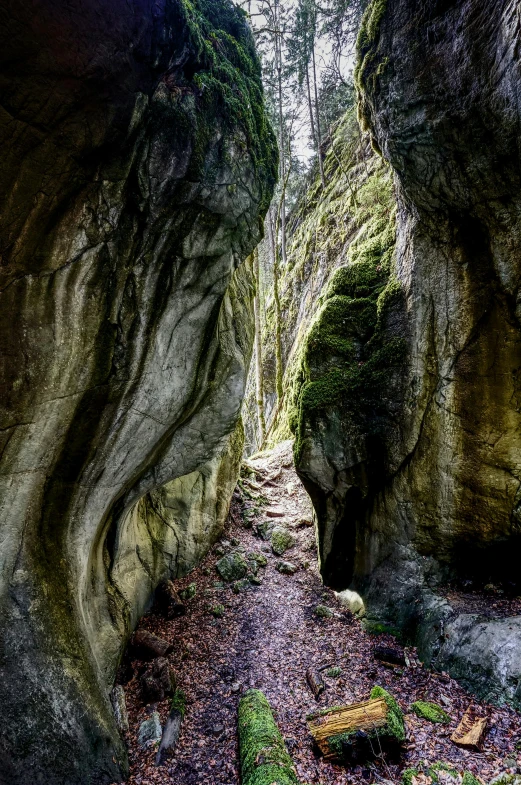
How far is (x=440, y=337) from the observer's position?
23.8ft

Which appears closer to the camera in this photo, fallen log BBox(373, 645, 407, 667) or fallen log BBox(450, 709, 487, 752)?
fallen log BBox(450, 709, 487, 752)

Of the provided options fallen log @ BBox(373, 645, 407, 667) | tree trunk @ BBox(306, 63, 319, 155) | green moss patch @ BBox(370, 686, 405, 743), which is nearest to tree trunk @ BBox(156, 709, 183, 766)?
green moss patch @ BBox(370, 686, 405, 743)

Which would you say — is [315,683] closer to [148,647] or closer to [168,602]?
[148,647]

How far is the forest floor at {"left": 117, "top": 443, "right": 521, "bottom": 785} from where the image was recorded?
14.7 feet

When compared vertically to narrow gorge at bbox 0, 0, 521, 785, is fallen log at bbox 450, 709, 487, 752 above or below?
below

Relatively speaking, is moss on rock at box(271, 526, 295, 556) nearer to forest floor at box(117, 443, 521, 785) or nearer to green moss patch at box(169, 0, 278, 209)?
forest floor at box(117, 443, 521, 785)

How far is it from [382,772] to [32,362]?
6147 millimetres

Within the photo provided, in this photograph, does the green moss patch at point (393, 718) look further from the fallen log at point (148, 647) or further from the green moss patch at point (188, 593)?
the green moss patch at point (188, 593)

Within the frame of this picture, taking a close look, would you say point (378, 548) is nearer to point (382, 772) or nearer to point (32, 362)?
point (382, 772)

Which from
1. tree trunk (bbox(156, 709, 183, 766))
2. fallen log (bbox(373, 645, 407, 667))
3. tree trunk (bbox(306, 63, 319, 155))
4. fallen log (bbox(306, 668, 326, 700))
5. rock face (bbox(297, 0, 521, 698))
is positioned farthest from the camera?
tree trunk (bbox(306, 63, 319, 155))

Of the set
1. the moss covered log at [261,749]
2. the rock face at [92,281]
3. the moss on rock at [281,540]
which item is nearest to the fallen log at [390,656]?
the moss covered log at [261,749]

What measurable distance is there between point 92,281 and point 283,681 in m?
6.76

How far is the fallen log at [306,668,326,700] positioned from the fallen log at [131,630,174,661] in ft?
8.26

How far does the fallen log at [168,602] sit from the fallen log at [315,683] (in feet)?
9.72
